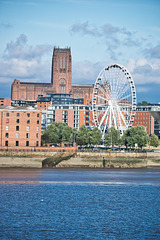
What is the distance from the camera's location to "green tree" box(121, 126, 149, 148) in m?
149

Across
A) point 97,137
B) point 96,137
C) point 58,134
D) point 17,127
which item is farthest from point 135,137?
point 17,127

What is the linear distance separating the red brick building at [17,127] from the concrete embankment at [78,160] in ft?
32.9

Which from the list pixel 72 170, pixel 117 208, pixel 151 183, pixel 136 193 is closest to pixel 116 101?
pixel 72 170

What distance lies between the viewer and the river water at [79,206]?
156 ft

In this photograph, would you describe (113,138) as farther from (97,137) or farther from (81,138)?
(81,138)

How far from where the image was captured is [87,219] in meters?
53.3

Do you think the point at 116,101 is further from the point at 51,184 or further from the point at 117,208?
the point at 117,208

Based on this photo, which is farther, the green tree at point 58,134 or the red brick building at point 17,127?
the green tree at point 58,134

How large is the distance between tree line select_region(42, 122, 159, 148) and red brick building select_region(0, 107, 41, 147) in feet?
99.6

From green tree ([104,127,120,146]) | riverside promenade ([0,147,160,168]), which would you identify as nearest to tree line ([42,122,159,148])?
green tree ([104,127,120,146])

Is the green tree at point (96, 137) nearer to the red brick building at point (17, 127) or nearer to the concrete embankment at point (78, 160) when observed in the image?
the red brick building at point (17, 127)

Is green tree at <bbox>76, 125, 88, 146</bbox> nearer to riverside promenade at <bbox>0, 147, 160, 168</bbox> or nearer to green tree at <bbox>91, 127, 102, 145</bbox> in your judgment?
green tree at <bbox>91, 127, 102, 145</bbox>

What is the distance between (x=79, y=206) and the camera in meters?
60.8

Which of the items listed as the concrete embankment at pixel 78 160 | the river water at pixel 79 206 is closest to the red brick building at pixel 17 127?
the concrete embankment at pixel 78 160
